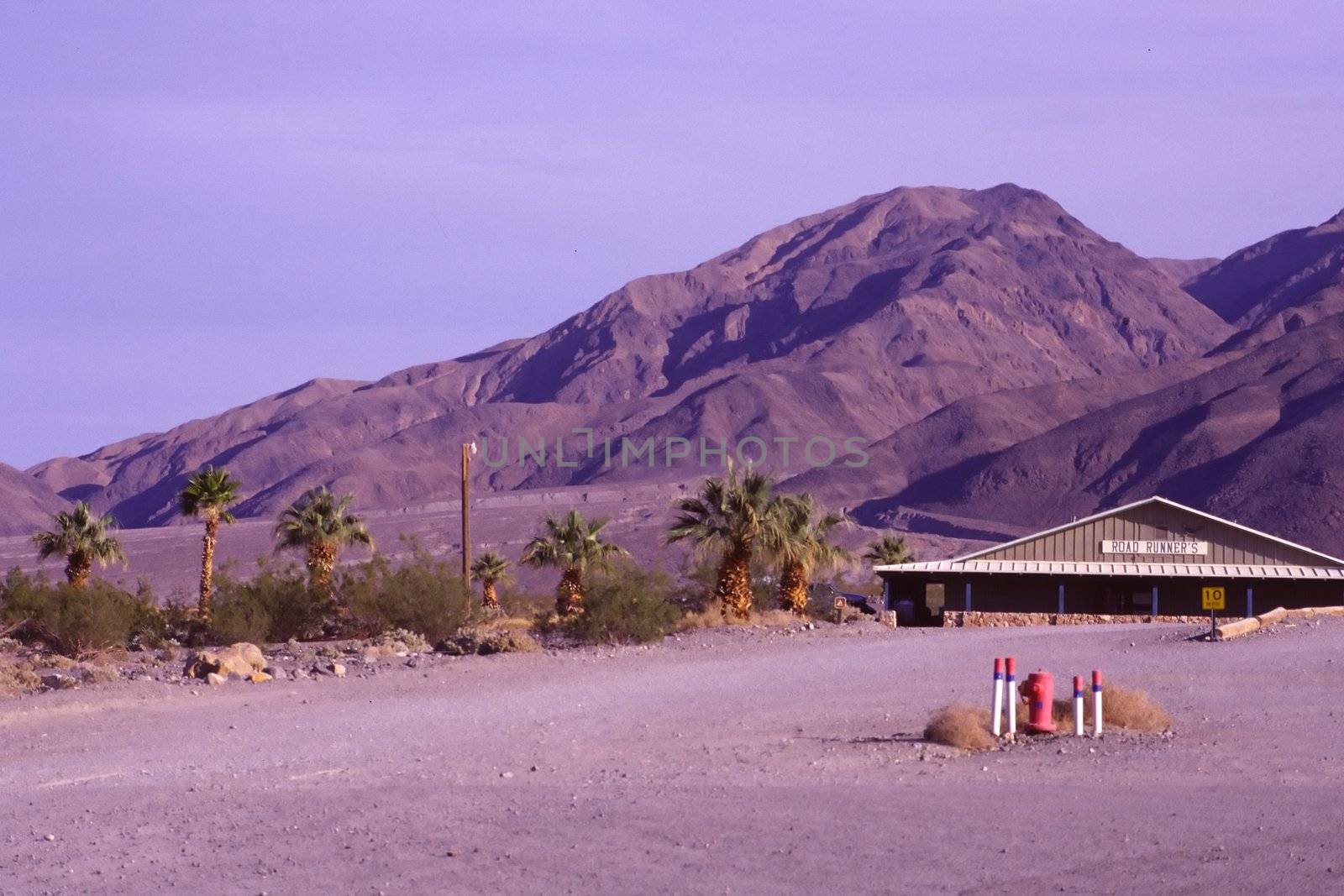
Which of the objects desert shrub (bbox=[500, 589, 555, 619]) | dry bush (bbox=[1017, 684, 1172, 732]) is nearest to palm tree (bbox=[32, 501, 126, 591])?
desert shrub (bbox=[500, 589, 555, 619])

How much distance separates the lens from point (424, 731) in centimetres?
1908

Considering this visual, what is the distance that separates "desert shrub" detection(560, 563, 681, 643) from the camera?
103ft

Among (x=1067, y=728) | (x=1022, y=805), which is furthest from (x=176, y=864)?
(x=1067, y=728)

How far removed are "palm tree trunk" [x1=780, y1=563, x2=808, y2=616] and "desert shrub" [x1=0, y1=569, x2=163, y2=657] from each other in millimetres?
13656

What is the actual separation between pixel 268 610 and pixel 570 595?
786 centimetres

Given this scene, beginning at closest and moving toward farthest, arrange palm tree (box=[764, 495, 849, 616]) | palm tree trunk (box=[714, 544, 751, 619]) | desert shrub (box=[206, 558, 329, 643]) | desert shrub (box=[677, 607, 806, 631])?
desert shrub (box=[677, 607, 806, 631]), desert shrub (box=[206, 558, 329, 643]), palm tree trunk (box=[714, 544, 751, 619]), palm tree (box=[764, 495, 849, 616])

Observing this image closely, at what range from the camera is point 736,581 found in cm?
3759

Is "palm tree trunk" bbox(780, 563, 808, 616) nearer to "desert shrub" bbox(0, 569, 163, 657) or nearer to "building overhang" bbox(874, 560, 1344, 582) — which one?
"building overhang" bbox(874, 560, 1344, 582)

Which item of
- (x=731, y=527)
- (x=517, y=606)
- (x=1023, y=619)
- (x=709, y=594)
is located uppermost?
(x=731, y=527)

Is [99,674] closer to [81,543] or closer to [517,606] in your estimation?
[517,606]

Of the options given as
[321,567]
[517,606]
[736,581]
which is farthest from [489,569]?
[736,581]

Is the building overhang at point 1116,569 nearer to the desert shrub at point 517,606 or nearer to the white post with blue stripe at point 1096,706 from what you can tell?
the desert shrub at point 517,606

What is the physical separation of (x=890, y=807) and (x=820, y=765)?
244 cm

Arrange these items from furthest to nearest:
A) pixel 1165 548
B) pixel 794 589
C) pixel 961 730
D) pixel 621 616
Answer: pixel 1165 548 → pixel 794 589 → pixel 621 616 → pixel 961 730
